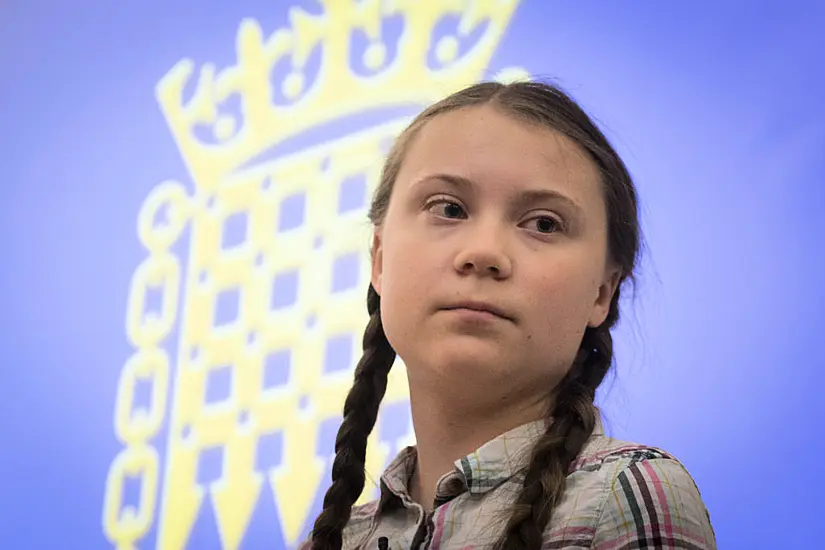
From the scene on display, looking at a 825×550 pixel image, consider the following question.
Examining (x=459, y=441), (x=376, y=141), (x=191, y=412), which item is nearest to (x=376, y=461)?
(x=191, y=412)

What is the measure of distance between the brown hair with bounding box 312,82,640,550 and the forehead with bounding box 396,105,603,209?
0.05 ft

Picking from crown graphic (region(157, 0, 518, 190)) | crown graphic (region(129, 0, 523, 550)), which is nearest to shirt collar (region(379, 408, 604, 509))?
crown graphic (region(129, 0, 523, 550))

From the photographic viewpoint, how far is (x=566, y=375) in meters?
0.81

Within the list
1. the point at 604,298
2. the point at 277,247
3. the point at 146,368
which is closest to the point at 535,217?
the point at 604,298

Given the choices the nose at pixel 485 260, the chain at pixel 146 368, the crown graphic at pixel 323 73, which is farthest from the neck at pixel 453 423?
the chain at pixel 146 368

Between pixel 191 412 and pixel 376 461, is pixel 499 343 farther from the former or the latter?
pixel 191 412

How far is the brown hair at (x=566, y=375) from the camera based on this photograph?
0.72 metres

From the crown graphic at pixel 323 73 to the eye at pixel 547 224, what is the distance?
97 centimetres

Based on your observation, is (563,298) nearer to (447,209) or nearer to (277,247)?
(447,209)

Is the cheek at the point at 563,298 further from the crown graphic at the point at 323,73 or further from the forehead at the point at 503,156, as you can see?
the crown graphic at the point at 323,73

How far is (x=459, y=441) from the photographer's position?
0.79 m

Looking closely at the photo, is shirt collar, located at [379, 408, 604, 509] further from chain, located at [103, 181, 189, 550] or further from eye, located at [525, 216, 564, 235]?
chain, located at [103, 181, 189, 550]

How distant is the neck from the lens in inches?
30.5

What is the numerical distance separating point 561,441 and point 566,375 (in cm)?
10
